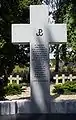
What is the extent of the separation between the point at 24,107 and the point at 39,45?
5.73 ft

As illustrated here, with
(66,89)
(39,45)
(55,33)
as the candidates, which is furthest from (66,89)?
(39,45)

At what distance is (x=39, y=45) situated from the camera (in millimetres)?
9562

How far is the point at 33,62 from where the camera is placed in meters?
9.48

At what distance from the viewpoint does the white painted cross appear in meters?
9.42

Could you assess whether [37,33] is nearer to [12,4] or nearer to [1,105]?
[1,105]

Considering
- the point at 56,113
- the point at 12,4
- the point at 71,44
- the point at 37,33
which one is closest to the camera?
the point at 56,113

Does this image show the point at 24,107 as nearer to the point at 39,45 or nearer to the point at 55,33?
the point at 39,45

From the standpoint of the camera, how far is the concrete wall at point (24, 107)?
893 centimetres

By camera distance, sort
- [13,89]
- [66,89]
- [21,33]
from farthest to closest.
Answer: [13,89]
[66,89]
[21,33]

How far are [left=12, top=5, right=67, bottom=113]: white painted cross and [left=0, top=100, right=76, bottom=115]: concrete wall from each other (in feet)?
0.66

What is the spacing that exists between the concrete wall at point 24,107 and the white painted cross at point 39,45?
0.20 m

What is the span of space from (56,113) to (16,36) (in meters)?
2.40

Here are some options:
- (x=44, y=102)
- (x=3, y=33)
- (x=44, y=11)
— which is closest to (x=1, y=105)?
(x=44, y=102)

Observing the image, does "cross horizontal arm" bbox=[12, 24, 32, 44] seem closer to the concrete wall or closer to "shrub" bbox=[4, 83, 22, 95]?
the concrete wall
